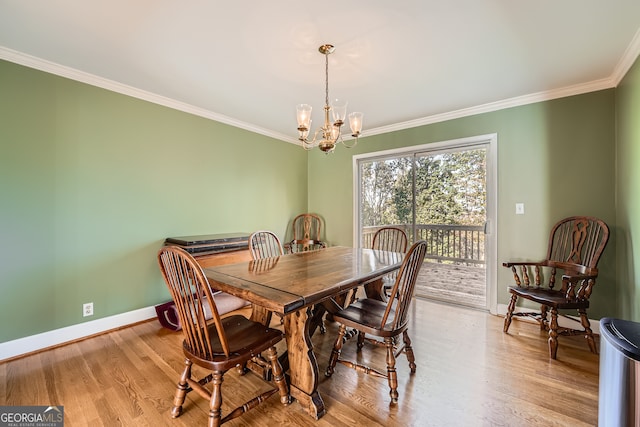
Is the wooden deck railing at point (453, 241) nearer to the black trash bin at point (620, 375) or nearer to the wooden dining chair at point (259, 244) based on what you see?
the wooden dining chair at point (259, 244)

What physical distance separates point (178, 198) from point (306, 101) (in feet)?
6.12

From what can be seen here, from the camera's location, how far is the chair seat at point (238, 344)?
1291 mm

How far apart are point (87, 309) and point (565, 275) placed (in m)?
4.25

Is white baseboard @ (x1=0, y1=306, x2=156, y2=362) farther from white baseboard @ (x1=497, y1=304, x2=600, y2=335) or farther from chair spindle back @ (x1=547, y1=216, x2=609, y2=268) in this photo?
chair spindle back @ (x1=547, y1=216, x2=609, y2=268)

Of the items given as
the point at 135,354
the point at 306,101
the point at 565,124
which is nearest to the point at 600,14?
the point at 565,124

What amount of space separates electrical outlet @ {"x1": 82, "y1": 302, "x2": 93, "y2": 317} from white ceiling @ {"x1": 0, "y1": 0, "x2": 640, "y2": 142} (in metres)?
2.10

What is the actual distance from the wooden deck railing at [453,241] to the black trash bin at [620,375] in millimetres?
2184

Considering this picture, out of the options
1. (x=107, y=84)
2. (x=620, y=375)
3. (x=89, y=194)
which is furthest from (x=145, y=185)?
(x=620, y=375)

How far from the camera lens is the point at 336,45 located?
6.41 ft

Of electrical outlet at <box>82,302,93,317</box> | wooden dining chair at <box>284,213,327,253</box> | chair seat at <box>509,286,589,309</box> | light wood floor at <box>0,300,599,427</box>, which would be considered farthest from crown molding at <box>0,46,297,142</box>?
chair seat at <box>509,286,589,309</box>

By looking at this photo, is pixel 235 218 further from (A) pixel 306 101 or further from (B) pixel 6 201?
(B) pixel 6 201

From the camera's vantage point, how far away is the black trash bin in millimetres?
999

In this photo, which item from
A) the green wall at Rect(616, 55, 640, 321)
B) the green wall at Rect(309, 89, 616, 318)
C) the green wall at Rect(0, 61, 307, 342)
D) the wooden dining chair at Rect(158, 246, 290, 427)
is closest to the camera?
the wooden dining chair at Rect(158, 246, 290, 427)

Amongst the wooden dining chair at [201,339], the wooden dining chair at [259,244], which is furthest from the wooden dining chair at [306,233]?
the wooden dining chair at [201,339]
